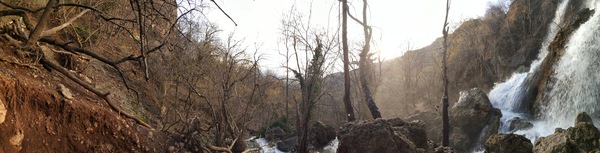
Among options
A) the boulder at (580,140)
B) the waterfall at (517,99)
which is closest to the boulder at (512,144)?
the boulder at (580,140)

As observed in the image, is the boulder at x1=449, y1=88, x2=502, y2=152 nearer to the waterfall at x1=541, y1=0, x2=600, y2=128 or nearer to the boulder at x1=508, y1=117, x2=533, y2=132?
the boulder at x1=508, y1=117, x2=533, y2=132

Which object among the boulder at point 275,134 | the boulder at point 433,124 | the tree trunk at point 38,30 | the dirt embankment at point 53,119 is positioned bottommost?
the boulder at point 275,134

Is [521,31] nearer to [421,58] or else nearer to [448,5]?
[448,5]

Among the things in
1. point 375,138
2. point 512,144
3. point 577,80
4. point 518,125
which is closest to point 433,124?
point 518,125

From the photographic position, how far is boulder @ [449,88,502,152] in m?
17.7

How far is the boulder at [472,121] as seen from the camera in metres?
17.7

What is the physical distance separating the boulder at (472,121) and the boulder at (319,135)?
238 inches

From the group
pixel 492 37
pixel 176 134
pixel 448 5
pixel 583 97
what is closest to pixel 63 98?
pixel 176 134

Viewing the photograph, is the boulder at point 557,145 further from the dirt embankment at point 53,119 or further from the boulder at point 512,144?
the dirt embankment at point 53,119

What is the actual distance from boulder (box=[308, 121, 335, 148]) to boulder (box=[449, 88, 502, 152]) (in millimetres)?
6052

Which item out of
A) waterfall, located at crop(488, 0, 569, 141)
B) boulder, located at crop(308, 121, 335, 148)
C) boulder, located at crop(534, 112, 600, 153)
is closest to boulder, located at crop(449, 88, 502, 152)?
waterfall, located at crop(488, 0, 569, 141)

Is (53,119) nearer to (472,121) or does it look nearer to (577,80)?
(577,80)

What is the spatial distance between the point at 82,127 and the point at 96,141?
0.77 ft

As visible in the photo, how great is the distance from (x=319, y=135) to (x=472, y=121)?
7.14 m
